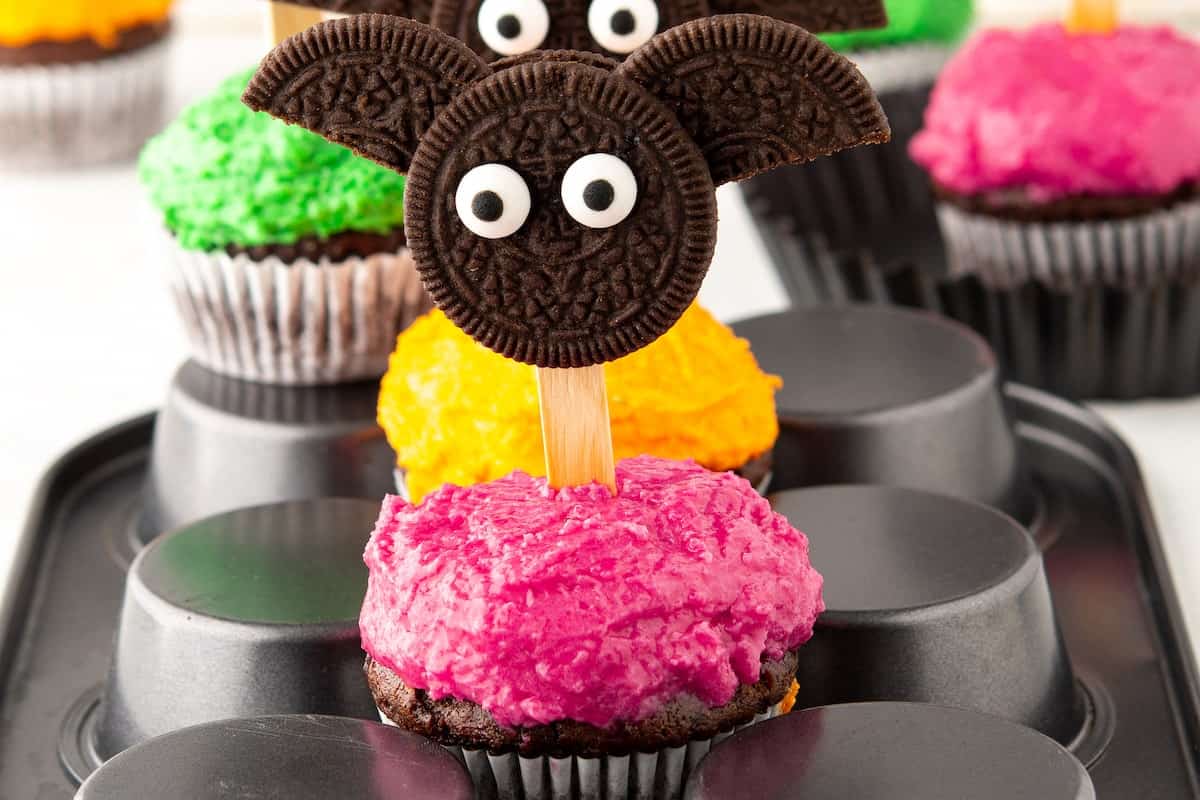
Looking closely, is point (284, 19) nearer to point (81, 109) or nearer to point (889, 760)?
point (889, 760)

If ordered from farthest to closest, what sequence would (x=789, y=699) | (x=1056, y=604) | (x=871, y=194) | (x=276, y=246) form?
(x=871, y=194), (x=276, y=246), (x=1056, y=604), (x=789, y=699)

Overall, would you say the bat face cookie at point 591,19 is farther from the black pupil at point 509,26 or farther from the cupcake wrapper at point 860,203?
the cupcake wrapper at point 860,203

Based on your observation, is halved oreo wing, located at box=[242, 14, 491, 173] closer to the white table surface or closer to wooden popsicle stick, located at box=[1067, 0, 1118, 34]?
the white table surface

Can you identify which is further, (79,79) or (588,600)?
(79,79)

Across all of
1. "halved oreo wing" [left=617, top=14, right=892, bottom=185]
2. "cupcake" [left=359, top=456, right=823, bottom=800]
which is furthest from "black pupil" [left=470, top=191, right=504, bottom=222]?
"cupcake" [left=359, top=456, right=823, bottom=800]

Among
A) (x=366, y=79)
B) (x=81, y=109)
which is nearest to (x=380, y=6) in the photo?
(x=366, y=79)

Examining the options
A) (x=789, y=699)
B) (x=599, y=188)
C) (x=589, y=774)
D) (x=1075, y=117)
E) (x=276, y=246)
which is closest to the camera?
(x=599, y=188)

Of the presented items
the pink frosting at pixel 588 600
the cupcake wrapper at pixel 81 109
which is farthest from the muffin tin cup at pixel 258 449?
the cupcake wrapper at pixel 81 109
